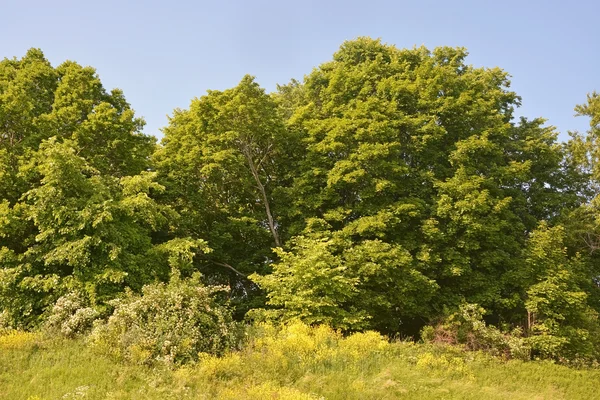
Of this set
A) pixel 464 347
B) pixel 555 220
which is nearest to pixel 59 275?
pixel 464 347

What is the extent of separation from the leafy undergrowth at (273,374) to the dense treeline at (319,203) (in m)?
2.71

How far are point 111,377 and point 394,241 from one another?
14.7m

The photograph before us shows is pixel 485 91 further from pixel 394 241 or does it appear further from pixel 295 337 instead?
pixel 295 337

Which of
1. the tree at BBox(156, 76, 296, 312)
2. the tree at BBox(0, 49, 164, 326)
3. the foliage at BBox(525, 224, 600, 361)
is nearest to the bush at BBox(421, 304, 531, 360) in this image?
the foliage at BBox(525, 224, 600, 361)

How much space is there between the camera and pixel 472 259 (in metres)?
21.2

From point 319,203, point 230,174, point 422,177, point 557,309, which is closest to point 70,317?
point 230,174

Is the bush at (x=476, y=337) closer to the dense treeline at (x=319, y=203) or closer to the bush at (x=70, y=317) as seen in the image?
the dense treeline at (x=319, y=203)

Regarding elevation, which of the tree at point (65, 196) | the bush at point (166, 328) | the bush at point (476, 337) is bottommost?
the bush at point (476, 337)

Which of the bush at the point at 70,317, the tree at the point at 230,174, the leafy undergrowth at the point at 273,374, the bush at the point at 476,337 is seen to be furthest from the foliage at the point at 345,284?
the bush at the point at 70,317

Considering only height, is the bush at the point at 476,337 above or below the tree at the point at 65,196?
below

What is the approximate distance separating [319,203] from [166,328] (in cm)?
1136

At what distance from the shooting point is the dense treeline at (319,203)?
14.5 meters

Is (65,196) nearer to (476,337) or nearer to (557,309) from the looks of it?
(476,337)

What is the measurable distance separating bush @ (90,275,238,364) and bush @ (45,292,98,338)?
86 centimetres
